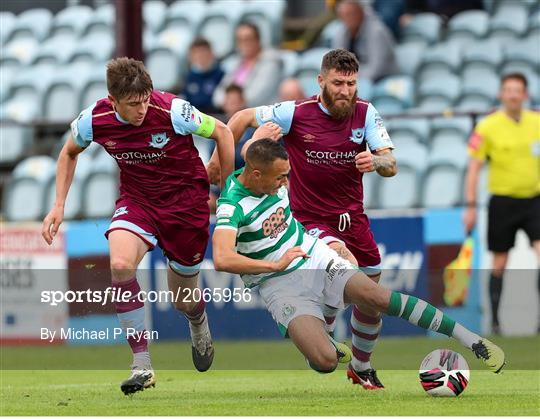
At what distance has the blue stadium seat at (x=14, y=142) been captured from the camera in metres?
18.1

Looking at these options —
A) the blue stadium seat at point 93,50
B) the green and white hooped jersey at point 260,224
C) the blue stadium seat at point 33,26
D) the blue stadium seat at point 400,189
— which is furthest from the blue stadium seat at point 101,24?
the green and white hooped jersey at point 260,224

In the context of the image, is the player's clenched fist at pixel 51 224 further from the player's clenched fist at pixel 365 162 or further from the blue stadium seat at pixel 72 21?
the blue stadium seat at pixel 72 21

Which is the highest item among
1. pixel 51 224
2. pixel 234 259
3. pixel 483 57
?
pixel 234 259

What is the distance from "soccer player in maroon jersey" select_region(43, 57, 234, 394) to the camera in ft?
31.5

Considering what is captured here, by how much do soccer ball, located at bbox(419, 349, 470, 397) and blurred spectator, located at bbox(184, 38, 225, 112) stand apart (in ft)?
24.9

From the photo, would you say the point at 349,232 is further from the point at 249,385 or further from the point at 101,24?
the point at 101,24

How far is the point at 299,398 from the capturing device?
9.63m

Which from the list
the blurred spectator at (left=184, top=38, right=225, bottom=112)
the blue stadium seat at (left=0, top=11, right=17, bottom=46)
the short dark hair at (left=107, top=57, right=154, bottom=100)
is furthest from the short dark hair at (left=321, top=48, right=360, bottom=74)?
the blue stadium seat at (left=0, top=11, right=17, bottom=46)

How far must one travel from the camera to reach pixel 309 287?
32.0 ft

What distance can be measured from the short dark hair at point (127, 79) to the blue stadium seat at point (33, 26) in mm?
11941

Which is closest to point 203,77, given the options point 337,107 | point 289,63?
point 289,63

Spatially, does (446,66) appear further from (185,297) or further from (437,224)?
(185,297)

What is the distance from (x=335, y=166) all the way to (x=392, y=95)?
699cm

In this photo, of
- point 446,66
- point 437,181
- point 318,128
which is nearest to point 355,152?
point 318,128
